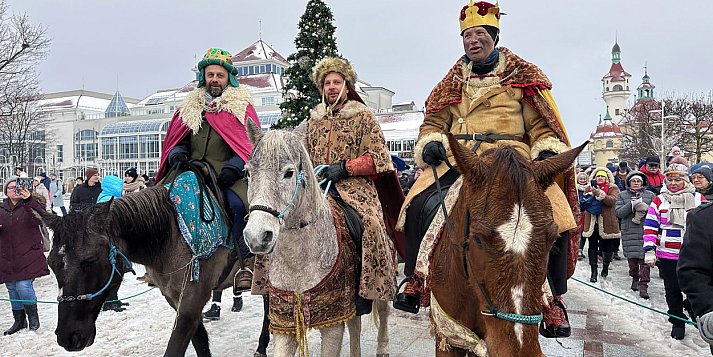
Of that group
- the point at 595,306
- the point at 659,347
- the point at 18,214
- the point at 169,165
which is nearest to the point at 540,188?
the point at 169,165

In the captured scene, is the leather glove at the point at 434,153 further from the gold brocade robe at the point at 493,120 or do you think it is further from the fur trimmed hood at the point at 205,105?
the fur trimmed hood at the point at 205,105

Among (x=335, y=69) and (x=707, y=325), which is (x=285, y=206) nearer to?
(x=335, y=69)

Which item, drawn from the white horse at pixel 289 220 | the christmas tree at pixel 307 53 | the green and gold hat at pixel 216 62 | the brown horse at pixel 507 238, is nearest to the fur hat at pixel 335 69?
the green and gold hat at pixel 216 62

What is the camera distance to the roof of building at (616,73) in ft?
352

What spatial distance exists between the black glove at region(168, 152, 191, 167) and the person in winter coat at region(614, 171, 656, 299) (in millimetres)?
7458

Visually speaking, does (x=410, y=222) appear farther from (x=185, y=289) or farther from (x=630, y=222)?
(x=630, y=222)

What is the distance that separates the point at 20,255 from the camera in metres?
7.16

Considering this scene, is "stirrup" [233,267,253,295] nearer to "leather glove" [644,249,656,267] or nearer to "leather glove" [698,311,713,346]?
"leather glove" [698,311,713,346]

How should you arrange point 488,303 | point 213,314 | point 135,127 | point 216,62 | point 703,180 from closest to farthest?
point 488,303 < point 216,62 < point 703,180 < point 213,314 < point 135,127

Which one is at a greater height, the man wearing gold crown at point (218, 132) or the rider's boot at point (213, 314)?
the man wearing gold crown at point (218, 132)

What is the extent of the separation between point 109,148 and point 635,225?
251ft

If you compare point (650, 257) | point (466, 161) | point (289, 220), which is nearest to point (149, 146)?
point (650, 257)

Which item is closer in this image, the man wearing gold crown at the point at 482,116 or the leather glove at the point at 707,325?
the leather glove at the point at 707,325

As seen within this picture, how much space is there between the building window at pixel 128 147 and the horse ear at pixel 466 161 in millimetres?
75435
